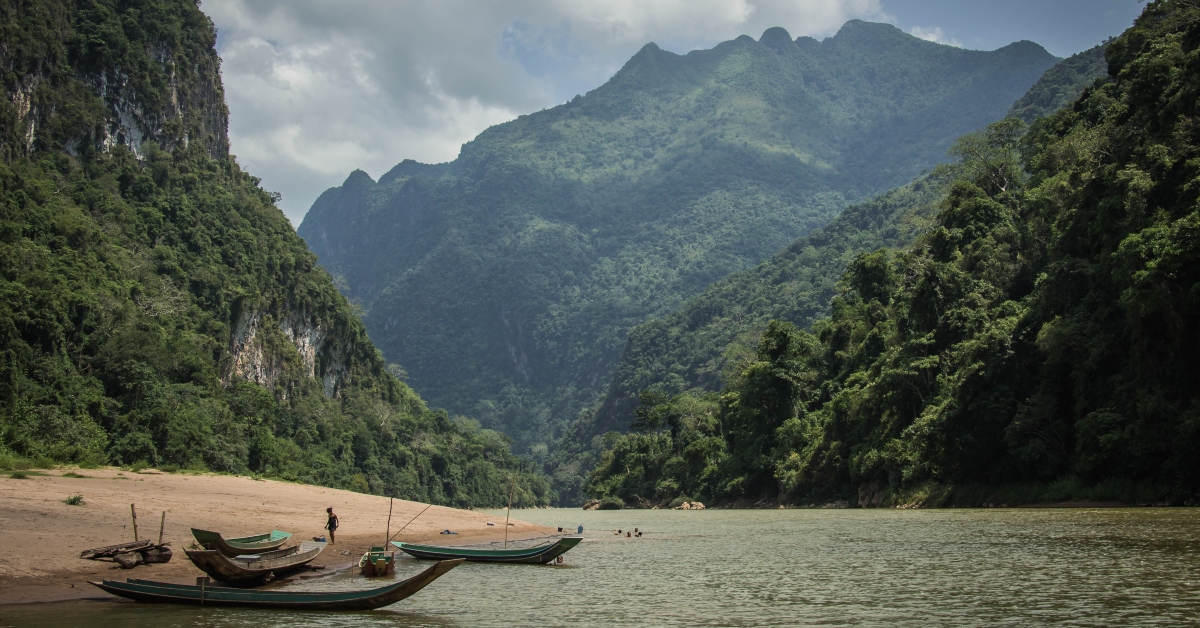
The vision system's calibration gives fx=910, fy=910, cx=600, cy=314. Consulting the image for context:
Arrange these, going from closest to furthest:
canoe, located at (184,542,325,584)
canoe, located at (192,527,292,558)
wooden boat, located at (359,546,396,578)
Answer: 1. canoe, located at (184,542,325,584)
2. canoe, located at (192,527,292,558)
3. wooden boat, located at (359,546,396,578)

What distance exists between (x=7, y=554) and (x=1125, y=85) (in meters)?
53.7

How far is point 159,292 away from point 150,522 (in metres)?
52.0

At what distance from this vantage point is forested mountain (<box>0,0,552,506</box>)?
50438 millimetres

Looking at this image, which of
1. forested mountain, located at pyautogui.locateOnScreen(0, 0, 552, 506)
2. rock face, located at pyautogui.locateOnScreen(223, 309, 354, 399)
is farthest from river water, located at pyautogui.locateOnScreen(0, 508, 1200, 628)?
rock face, located at pyautogui.locateOnScreen(223, 309, 354, 399)

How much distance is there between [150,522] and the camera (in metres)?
23.7

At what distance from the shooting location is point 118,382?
55.3m

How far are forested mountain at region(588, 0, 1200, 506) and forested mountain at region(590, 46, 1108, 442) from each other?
51437 mm

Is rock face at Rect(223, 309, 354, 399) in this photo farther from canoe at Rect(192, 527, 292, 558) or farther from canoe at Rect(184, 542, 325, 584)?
canoe at Rect(184, 542, 325, 584)

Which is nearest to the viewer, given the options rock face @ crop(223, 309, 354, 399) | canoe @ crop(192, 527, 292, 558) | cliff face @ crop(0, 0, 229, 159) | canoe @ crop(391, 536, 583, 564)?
canoe @ crop(192, 527, 292, 558)

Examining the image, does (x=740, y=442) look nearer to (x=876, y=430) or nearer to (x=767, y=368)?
(x=767, y=368)

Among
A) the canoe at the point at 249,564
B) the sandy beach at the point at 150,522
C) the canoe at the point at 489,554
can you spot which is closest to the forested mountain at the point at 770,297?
the sandy beach at the point at 150,522

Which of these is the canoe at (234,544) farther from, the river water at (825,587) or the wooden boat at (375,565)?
the wooden boat at (375,565)

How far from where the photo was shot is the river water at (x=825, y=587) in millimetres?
14023

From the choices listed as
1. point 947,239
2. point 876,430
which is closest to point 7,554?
point 876,430
